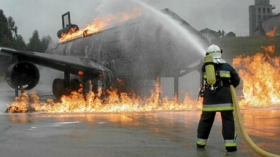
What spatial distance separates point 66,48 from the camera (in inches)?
1076

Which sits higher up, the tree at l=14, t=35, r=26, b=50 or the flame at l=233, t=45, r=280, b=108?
the tree at l=14, t=35, r=26, b=50

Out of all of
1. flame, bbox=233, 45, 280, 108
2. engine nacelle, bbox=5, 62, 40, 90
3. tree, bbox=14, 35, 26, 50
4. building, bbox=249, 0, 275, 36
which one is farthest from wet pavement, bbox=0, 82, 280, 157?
building, bbox=249, 0, 275, 36

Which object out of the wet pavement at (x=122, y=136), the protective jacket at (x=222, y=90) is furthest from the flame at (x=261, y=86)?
the protective jacket at (x=222, y=90)

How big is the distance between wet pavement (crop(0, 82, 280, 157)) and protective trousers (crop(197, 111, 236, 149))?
163 millimetres

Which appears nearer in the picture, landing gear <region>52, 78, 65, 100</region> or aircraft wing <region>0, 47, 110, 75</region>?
aircraft wing <region>0, 47, 110, 75</region>

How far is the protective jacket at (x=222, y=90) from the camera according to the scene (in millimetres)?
7391

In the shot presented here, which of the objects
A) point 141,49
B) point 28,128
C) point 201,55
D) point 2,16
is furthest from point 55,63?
point 2,16

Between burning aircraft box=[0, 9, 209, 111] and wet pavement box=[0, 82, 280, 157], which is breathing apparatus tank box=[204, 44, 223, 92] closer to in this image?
wet pavement box=[0, 82, 280, 157]

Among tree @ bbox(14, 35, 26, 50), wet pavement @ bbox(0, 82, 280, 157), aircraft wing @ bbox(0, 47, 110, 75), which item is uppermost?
tree @ bbox(14, 35, 26, 50)

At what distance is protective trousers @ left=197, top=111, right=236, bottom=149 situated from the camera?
7167 millimetres

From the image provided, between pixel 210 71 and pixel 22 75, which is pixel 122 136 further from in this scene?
pixel 22 75

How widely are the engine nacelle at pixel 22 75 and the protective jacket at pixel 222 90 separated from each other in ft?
43.9

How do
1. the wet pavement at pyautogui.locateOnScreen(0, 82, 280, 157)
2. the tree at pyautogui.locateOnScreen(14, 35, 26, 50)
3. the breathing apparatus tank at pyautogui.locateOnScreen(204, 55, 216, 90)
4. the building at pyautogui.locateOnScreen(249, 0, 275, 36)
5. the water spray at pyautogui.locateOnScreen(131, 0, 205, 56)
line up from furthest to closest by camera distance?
the building at pyautogui.locateOnScreen(249, 0, 275, 36) → the tree at pyautogui.locateOnScreen(14, 35, 26, 50) → the water spray at pyautogui.locateOnScreen(131, 0, 205, 56) → the breathing apparatus tank at pyautogui.locateOnScreen(204, 55, 216, 90) → the wet pavement at pyautogui.locateOnScreen(0, 82, 280, 157)

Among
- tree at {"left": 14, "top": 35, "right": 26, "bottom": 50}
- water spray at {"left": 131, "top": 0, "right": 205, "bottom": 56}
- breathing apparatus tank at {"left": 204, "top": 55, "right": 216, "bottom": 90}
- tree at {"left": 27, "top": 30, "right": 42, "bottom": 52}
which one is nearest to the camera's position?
breathing apparatus tank at {"left": 204, "top": 55, "right": 216, "bottom": 90}
